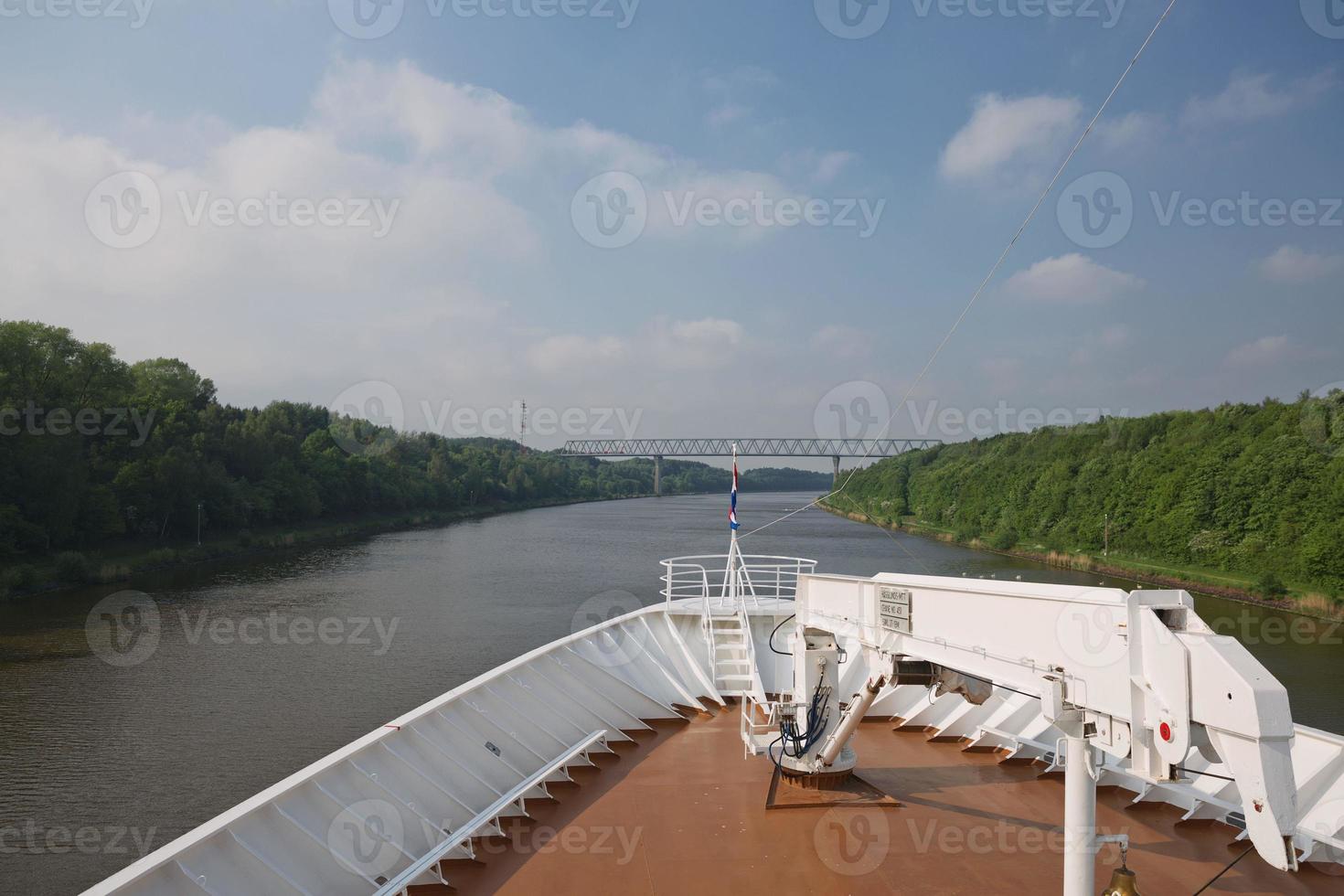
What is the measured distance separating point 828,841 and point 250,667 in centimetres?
1755

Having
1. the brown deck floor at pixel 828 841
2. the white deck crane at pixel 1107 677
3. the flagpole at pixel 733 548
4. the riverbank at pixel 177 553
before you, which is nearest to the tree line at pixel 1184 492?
the flagpole at pixel 733 548

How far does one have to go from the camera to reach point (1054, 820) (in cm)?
653

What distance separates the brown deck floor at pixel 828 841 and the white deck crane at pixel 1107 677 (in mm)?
1255

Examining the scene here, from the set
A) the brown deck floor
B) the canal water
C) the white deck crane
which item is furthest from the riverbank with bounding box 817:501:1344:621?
the white deck crane

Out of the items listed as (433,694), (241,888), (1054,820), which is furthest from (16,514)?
(1054,820)

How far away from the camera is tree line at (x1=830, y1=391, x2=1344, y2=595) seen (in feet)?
98.8

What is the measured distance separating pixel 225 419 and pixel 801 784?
55.5 m

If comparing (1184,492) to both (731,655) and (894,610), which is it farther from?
(894,610)

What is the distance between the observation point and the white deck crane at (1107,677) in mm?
2965

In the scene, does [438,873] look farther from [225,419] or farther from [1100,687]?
[225,419]

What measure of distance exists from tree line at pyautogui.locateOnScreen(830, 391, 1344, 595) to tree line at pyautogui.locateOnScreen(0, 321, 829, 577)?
97.8ft

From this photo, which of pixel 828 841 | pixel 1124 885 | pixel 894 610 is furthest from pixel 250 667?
pixel 1124 885

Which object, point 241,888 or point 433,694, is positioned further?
point 433,694

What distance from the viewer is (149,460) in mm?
37312
